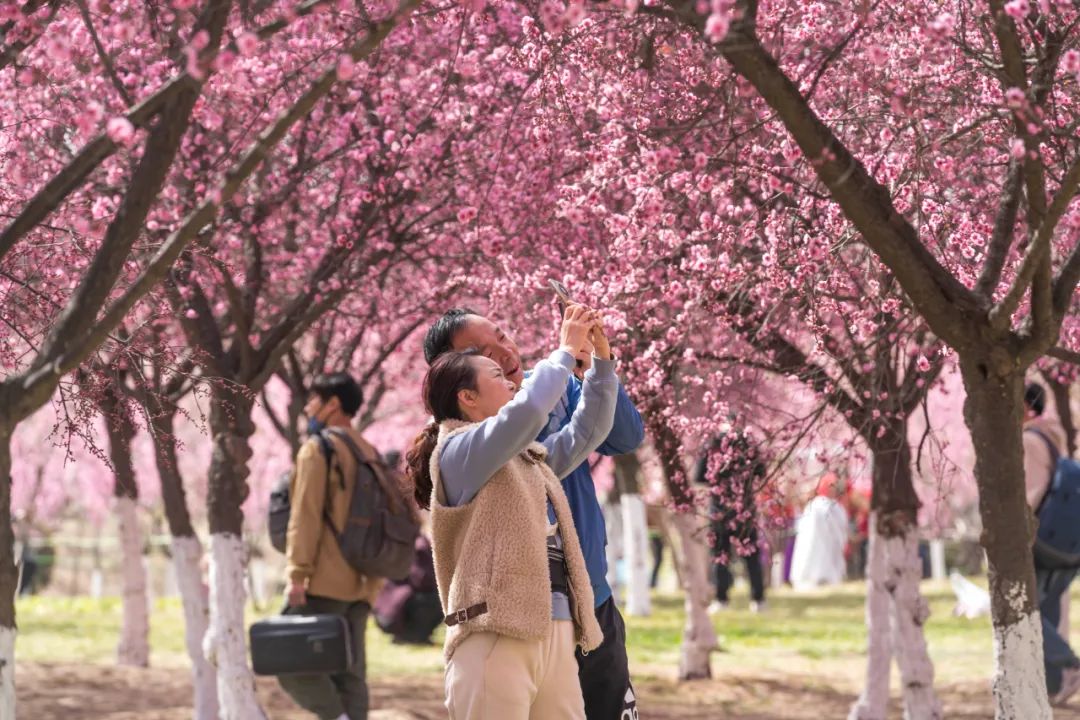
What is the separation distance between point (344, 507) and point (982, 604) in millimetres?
11051

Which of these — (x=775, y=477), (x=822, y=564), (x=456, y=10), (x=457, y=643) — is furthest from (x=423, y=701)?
(x=822, y=564)

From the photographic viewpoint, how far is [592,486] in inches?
216

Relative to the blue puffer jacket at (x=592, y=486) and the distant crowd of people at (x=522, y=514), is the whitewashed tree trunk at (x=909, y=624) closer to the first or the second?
the distant crowd of people at (x=522, y=514)

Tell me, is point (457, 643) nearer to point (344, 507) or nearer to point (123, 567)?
point (344, 507)

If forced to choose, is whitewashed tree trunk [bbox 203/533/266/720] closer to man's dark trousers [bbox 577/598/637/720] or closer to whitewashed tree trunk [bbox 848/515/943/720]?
whitewashed tree trunk [bbox 848/515/943/720]

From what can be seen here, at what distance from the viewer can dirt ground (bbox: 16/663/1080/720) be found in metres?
11.9

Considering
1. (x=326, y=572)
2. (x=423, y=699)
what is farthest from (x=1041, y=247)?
(x=423, y=699)

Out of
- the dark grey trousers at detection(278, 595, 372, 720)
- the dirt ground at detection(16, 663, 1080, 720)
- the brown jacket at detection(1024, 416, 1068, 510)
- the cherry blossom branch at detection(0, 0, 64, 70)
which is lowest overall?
the dirt ground at detection(16, 663, 1080, 720)

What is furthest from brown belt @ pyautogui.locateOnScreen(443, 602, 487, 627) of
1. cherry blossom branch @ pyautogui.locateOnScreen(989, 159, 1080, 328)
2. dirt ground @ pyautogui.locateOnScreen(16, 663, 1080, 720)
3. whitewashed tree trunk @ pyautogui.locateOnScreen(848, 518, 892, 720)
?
dirt ground @ pyautogui.locateOnScreen(16, 663, 1080, 720)

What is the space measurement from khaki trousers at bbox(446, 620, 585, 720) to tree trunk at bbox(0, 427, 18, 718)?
1351mm

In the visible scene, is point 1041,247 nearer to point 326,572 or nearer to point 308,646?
point 308,646

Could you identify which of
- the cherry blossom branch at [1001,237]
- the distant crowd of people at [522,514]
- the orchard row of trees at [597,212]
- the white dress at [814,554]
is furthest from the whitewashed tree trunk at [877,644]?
the white dress at [814,554]

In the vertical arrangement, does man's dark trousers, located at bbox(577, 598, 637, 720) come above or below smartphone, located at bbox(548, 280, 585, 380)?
below

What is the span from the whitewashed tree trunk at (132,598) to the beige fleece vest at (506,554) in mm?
11410
